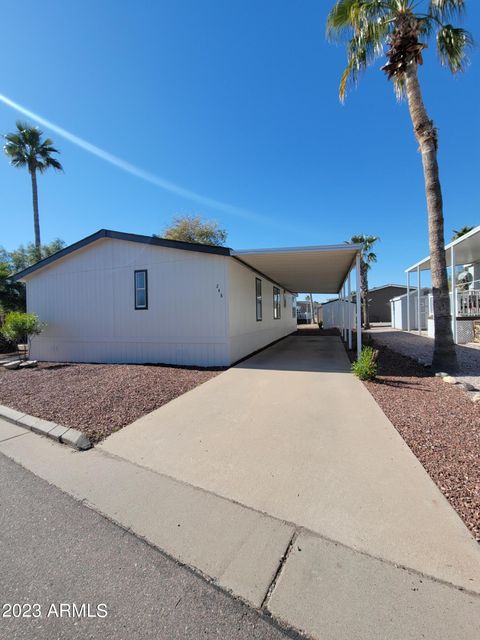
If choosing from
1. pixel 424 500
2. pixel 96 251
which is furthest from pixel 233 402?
pixel 96 251

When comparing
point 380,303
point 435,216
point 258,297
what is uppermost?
point 435,216

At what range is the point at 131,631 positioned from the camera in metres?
1.50

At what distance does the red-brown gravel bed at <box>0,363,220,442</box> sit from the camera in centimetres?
460

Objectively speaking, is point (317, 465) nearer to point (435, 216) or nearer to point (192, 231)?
point (435, 216)

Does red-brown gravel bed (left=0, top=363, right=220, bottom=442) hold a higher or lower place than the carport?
lower

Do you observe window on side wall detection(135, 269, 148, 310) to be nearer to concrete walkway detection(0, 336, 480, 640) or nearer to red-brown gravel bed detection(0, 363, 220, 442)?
red-brown gravel bed detection(0, 363, 220, 442)

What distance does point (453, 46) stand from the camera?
7168mm

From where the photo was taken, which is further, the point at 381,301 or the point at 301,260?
the point at 381,301

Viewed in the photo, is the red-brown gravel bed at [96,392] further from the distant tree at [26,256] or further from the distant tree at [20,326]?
the distant tree at [26,256]

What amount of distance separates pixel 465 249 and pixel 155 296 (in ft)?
39.6

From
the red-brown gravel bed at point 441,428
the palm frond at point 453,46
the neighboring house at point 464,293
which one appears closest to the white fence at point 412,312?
the neighboring house at point 464,293

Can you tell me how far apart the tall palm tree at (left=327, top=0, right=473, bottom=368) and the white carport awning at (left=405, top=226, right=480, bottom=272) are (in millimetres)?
3399

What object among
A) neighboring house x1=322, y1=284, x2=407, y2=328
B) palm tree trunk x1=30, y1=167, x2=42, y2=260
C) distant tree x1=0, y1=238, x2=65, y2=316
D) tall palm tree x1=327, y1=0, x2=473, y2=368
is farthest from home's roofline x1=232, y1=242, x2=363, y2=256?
neighboring house x1=322, y1=284, x2=407, y2=328

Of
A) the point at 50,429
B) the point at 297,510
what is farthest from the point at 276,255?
the point at 297,510
